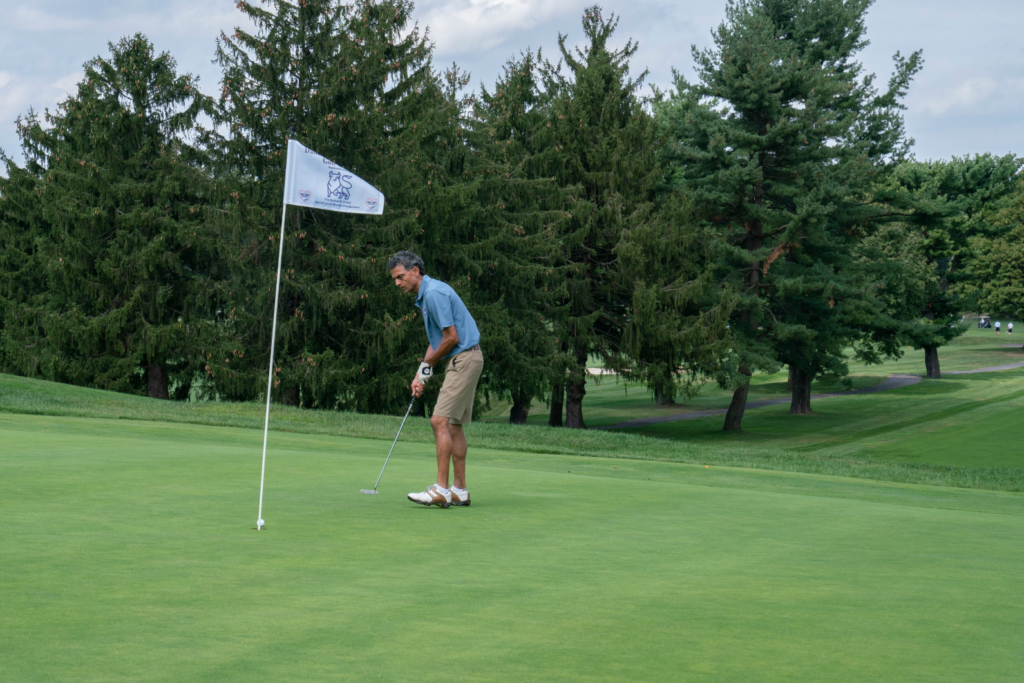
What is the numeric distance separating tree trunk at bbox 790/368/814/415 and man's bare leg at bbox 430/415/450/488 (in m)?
38.8

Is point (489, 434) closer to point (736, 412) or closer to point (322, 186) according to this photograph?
point (322, 186)

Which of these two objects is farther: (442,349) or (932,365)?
(932,365)

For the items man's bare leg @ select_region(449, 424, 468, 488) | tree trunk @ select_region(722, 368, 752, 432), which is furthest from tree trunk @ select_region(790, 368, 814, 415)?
man's bare leg @ select_region(449, 424, 468, 488)

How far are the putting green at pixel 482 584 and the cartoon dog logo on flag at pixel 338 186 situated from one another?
2577mm

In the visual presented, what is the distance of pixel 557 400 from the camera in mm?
35594

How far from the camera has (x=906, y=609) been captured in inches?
195

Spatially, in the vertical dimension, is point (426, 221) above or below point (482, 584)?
above

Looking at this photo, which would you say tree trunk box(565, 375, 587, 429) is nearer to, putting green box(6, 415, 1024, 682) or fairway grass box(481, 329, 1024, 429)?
fairway grass box(481, 329, 1024, 429)

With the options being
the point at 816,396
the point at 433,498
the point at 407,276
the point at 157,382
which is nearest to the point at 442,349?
the point at 407,276

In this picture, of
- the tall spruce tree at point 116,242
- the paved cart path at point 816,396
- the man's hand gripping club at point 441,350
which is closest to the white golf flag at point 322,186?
the man's hand gripping club at point 441,350

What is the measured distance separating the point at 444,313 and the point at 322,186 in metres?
1.67

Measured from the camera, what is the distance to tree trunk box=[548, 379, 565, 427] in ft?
112

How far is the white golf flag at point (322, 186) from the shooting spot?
27.7 ft

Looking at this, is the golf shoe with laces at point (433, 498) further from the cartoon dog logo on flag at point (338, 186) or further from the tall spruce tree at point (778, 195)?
the tall spruce tree at point (778, 195)
